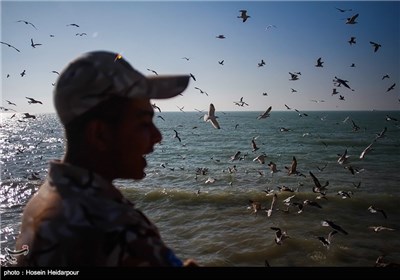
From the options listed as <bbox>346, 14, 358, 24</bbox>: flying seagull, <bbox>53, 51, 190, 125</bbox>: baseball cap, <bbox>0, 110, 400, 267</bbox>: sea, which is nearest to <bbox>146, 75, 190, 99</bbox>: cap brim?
<bbox>53, 51, 190, 125</bbox>: baseball cap

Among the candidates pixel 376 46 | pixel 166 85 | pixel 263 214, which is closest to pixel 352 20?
pixel 376 46

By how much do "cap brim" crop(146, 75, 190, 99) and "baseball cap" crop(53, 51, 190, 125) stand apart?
0.05m

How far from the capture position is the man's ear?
1.75 metres

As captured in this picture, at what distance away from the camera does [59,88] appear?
1.67m

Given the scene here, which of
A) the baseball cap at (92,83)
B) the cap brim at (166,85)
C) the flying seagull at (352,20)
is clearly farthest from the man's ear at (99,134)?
the flying seagull at (352,20)

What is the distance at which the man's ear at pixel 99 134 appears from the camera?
1.75m

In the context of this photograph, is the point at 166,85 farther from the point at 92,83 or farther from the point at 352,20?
the point at 352,20

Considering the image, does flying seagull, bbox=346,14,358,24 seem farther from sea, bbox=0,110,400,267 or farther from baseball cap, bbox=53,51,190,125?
baseball cap, bbox=53,51,190,125

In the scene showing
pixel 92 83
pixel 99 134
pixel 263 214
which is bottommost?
pixel 263 214

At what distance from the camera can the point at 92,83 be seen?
1.65m

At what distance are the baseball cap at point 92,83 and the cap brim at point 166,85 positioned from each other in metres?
0.05

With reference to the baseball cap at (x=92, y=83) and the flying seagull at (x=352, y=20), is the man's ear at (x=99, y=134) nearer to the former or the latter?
the baseball cap at (x=92, y=83)

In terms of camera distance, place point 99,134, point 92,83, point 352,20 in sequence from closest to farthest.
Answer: point 92,83
point 99,134
point 352,20

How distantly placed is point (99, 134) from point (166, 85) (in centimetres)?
A: 48
